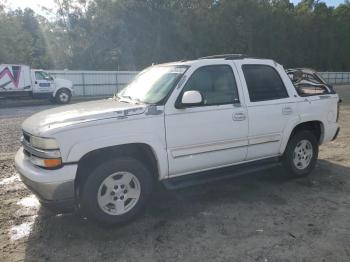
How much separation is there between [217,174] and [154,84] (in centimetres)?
145

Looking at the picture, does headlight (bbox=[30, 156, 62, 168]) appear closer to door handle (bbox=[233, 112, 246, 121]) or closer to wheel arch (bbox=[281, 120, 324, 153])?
door handle (bbox=[233, 112, 246, 121])

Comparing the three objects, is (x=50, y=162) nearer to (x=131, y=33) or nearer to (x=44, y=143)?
(x=44, y=143)

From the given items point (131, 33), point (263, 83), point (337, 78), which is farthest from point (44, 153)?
point (337, 78)

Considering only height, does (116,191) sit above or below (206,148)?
below

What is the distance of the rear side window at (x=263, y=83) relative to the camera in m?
5.26

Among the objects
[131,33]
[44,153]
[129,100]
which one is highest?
[131,33]

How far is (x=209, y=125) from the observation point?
4723 mm

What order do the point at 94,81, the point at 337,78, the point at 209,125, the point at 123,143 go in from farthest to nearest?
1. the point at 337,78
2. the point at 94,81
3. the point at 209,125
4. the point at 123,143

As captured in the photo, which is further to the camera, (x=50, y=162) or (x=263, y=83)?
(x=263, y=83)

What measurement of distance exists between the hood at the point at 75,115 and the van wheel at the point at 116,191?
0.52m

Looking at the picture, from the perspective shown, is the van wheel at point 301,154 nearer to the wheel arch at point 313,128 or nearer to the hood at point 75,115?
the wheel arch at point 313,128

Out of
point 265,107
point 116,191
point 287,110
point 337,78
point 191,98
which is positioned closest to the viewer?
point 116,191

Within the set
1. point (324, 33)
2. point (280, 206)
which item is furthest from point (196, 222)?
point (324, 33)

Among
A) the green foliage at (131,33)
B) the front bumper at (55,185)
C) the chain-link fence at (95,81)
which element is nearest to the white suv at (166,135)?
the front bumper at (55,185)
